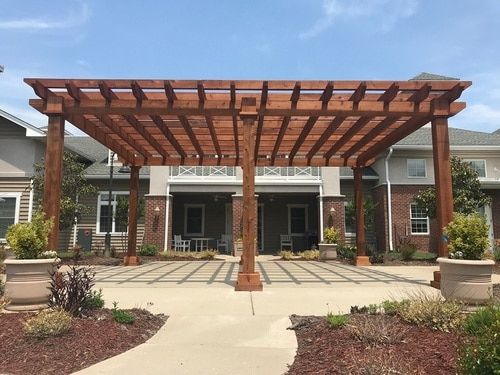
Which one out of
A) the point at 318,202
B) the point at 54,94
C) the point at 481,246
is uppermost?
the point at 54,94

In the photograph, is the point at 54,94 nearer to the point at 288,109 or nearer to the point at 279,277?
the point at 288,109

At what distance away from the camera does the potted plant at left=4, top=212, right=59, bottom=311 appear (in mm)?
6023

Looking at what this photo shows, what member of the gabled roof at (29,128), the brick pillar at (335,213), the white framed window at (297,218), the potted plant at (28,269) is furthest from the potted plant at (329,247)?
the gabled roof at (29,128)

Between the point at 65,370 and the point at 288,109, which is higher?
the point at 288,109

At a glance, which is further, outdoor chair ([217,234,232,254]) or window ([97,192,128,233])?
outdoor chair ([217,234,232,254])

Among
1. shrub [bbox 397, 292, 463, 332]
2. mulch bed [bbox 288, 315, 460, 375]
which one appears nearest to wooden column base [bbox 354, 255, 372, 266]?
shrub [bbox 397, 292, 463, 332]

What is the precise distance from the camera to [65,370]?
418 cm

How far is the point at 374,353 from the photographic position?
13.3ft

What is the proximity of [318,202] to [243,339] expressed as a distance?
618 inches

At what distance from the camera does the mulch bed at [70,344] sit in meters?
4.27

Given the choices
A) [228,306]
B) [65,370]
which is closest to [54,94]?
[228,306]

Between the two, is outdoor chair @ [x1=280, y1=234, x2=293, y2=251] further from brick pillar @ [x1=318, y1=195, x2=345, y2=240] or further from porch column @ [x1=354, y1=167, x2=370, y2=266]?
porch column @ [x1=354, y1=167, x2=370, y2=266]

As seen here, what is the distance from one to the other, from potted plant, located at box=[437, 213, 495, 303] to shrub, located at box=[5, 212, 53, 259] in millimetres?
6276

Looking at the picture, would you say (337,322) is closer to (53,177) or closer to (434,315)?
(434,315)
